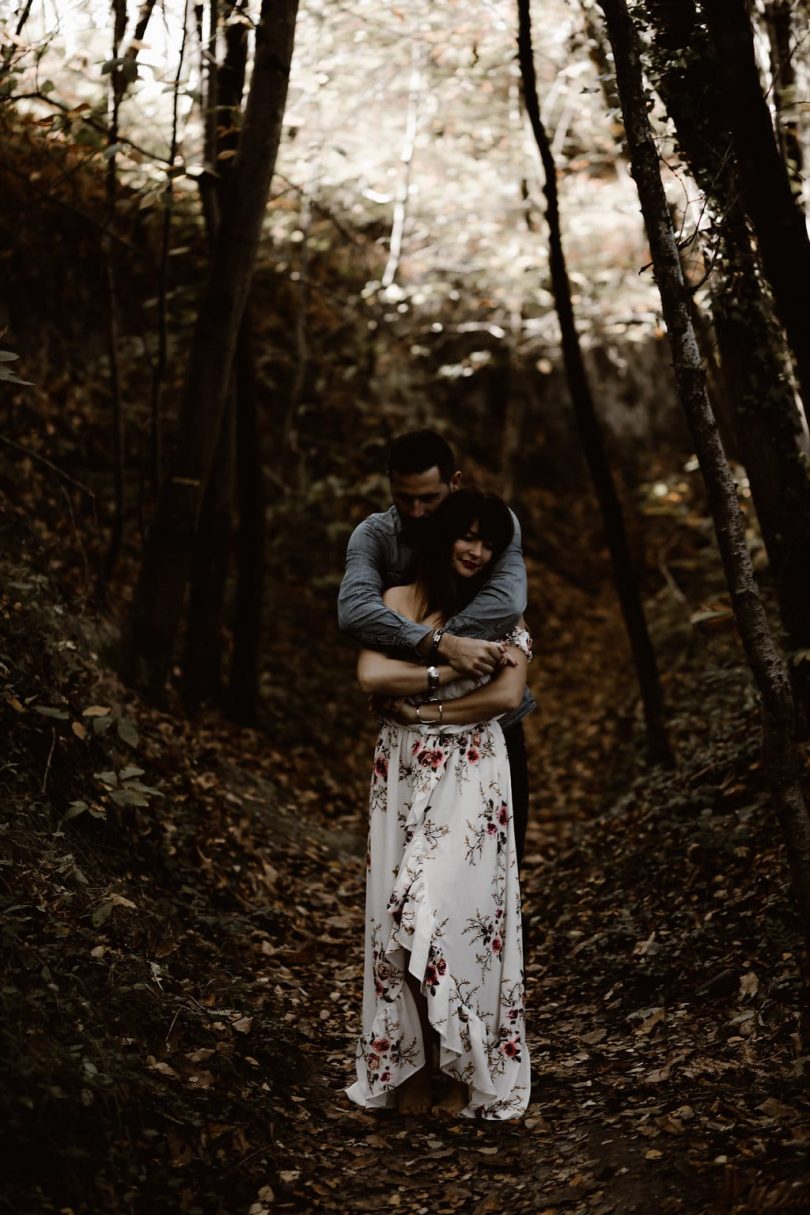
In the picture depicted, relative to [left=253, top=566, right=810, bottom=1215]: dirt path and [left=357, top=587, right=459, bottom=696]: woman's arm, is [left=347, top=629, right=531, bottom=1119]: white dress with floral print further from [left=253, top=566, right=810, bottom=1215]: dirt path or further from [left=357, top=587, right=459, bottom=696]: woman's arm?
[left=253, top=566, right=810, bottom=1215]: dirt path

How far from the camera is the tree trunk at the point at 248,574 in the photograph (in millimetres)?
9945

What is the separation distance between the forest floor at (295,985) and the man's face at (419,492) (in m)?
1.92

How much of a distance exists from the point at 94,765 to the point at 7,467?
169 inches

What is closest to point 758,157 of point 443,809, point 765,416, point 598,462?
point 443,809

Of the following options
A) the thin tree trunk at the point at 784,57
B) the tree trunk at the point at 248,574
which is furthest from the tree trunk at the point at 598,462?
the tree trunk at the point at 248,574

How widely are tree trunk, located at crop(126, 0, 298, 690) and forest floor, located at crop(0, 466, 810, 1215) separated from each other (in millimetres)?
379

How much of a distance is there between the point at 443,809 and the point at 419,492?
4.17 ft

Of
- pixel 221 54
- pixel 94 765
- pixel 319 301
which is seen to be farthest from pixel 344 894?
pixel 319 301

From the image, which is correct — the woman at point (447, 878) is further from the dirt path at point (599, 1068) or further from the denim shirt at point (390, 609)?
the dirt path at point (599, 1068)

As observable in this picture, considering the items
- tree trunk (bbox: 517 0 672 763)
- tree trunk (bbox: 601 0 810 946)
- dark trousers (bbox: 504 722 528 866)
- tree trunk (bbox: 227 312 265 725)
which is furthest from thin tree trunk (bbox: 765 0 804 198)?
tree trunk (bbox: 227 312 265 725)

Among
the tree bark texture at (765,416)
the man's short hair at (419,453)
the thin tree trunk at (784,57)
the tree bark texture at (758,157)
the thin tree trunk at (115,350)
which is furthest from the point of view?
the thin tree trunk at (115,350)

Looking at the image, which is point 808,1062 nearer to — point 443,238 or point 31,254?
point 31,254

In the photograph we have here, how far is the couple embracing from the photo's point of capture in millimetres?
4223

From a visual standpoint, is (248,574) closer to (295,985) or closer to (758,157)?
(295,985)
